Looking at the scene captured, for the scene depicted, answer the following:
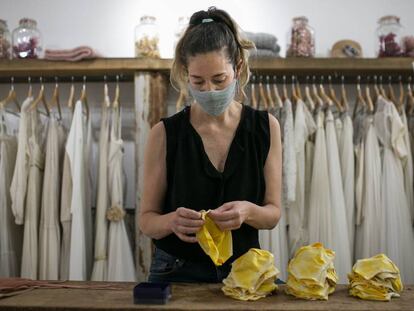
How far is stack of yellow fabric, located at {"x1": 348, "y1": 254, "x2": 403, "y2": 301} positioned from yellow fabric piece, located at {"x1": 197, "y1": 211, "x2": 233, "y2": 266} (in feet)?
1.15

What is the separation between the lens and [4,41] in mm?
2910

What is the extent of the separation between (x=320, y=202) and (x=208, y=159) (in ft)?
4.17

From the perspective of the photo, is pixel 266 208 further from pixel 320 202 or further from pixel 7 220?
pixel 7 220

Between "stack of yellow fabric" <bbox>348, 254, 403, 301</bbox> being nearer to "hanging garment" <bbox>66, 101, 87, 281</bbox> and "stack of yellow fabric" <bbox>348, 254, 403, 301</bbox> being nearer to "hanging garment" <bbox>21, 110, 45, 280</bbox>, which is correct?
"hanging garment" <bbox>66, 101, 87, 281</bbox>

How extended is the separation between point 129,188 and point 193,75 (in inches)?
68.7

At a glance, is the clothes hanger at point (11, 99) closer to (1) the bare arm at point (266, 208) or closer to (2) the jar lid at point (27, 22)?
(2) the jar lid at point (27, 22)

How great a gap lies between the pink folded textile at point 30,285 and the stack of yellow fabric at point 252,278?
0.33 metres

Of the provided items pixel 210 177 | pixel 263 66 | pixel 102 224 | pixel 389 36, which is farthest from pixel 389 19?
pixel 102 224

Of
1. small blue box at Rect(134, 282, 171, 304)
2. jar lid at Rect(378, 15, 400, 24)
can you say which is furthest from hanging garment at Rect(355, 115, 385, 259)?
small blue box at Rect(134, 282, 171, 304)

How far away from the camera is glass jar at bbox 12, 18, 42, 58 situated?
2877mm

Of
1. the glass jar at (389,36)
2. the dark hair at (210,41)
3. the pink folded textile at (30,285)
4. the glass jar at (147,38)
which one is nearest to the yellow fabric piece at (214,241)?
the pink folded textile at (30,285)

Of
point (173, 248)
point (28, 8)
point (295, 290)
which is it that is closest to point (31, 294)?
point (173, 248)

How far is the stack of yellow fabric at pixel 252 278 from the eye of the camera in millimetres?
1146

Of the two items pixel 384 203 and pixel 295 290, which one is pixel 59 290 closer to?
pixel 295 290
